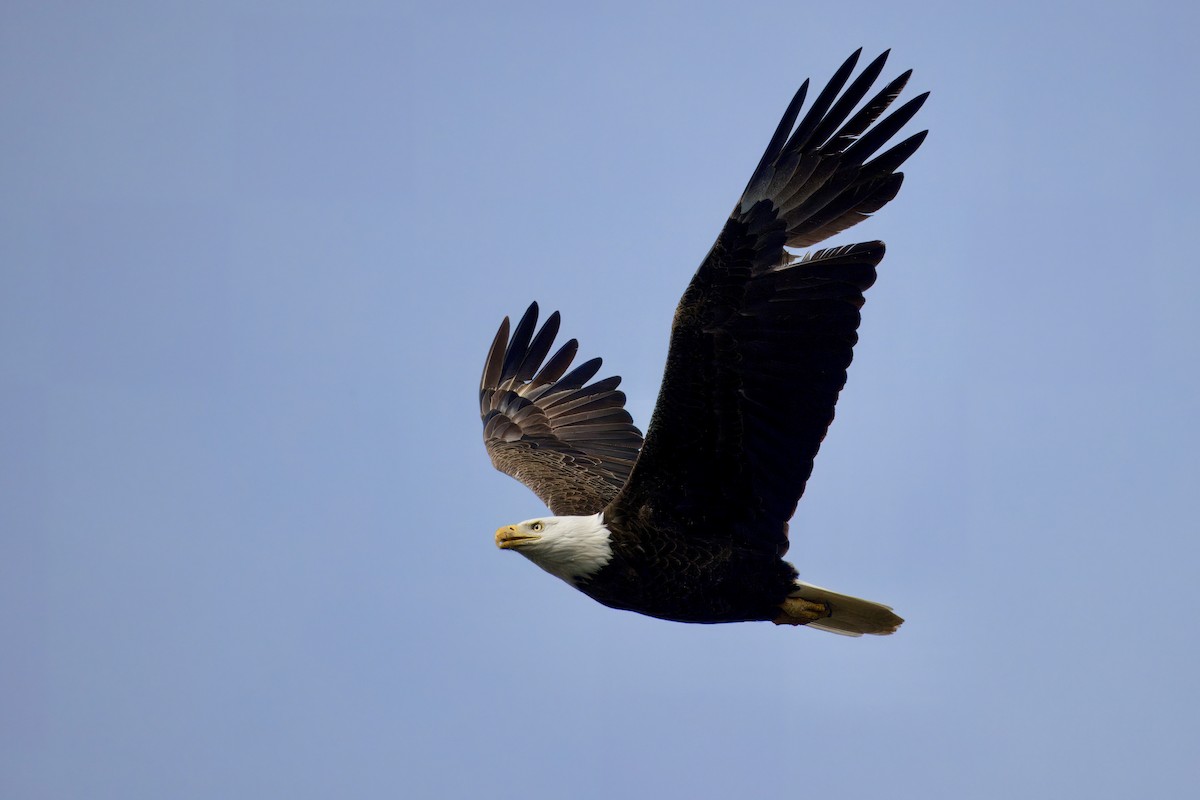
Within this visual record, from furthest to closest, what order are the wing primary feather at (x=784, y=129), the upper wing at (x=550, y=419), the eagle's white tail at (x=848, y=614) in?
the upper wing at (x=550, y=419)
the eagle's white tail at (x=848, y=614)
the wing primary feather at (x=784, y=129)

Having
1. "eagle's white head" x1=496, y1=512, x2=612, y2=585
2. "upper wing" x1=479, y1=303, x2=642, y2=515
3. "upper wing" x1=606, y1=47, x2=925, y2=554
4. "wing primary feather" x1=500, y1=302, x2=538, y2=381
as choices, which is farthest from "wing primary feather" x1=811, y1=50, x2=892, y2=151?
"wing primary feather" x1=500, y1=302, x2=538, y2=381

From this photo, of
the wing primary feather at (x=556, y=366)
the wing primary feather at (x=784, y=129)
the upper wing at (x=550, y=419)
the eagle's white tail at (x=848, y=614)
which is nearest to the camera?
the wing primary feather at (x=784, y=129)

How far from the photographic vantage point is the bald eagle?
373 inches

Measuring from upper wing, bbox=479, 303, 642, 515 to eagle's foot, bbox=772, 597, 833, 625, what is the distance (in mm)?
2255

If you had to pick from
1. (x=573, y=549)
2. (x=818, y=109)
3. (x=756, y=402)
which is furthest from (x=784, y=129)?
(x=573, y=549)

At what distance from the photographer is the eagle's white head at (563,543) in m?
9.95

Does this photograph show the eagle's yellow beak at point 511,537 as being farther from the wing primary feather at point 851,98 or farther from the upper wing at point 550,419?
the wing primary feather at point 851,98

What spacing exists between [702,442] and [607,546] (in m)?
0.92

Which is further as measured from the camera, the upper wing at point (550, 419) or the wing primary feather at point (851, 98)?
the upper wing at point (550, 419)

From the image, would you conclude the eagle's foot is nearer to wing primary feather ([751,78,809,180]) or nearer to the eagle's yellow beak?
the eagle's yellow beak

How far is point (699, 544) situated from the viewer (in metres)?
10.0

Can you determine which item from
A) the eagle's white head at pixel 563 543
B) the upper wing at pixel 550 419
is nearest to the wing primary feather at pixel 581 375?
the upper wing at pixel 550 419

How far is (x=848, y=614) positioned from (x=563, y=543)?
80.2 inches

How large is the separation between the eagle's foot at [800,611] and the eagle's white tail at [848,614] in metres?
0.02
